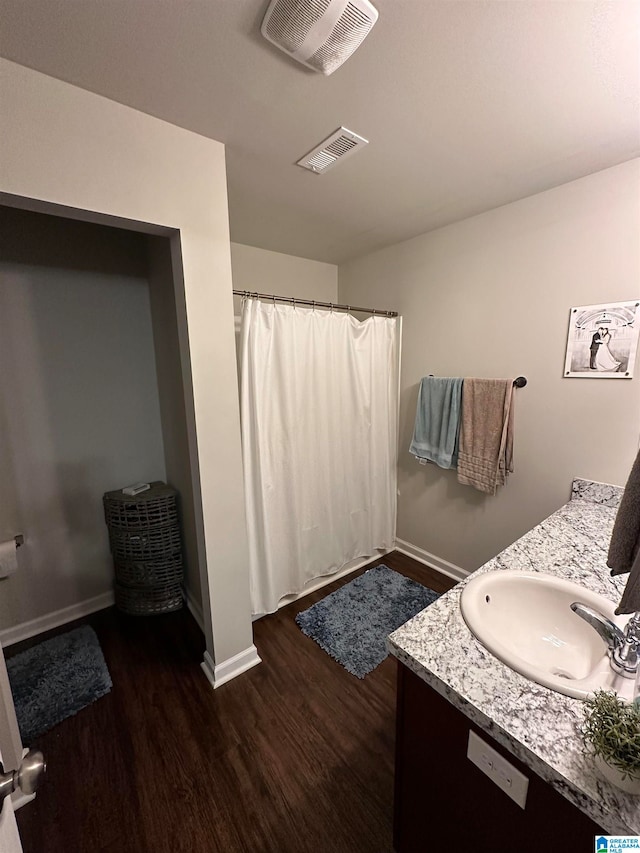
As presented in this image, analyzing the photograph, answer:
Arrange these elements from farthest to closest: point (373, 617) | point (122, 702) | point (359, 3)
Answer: point (373, 617), point (122, 702), point (359, 3)

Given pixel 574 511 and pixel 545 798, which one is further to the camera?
pixel 574 511

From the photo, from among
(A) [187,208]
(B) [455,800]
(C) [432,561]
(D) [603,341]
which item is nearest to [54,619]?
(B) [455,800]

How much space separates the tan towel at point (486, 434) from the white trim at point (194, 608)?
1847 mm

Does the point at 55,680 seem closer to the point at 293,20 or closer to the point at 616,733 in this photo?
the point at 616,733

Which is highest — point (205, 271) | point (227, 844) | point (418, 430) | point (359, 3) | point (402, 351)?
point (359, 3)

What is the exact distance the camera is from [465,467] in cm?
213

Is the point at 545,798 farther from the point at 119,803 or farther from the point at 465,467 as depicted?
the point at 465,467

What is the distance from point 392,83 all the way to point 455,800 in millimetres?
2036

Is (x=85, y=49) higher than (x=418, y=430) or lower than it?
higher

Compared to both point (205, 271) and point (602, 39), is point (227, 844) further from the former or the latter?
point (602, 39)

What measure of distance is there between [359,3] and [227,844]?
8.06 ft

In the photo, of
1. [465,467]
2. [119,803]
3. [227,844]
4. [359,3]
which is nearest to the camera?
[359,3]

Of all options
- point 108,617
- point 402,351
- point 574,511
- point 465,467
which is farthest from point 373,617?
point 402,351

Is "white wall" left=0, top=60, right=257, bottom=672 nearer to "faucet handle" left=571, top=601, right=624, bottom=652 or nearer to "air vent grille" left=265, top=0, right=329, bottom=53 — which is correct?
"air vent grille" left=265, top=0, right=329, bottom=53
